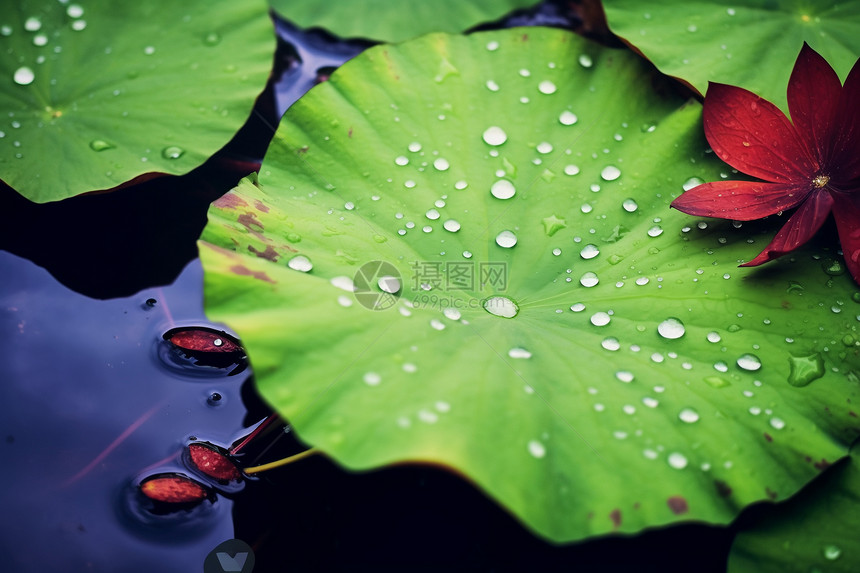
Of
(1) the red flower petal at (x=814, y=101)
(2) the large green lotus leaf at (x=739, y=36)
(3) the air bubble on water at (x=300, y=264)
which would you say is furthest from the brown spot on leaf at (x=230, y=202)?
(1) the red flower petal at (x=814, y=101)

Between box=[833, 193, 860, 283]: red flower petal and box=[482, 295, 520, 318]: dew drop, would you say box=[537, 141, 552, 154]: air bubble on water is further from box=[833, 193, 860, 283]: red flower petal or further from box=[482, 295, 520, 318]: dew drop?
box=[833, 193, 860, 283]: red flower petal

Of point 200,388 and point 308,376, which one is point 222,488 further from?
point 308,376

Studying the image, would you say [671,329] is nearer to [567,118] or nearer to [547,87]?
[567,118]

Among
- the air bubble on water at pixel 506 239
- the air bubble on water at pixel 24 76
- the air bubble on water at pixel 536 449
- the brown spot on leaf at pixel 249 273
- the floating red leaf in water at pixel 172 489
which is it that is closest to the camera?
the air bubble on water at pixel 536 449

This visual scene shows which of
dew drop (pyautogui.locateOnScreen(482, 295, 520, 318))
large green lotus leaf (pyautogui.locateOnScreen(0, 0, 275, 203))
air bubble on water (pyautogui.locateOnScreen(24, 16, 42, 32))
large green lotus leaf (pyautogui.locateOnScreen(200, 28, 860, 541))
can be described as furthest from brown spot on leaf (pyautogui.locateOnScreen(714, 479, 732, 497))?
air bubble on water (pyautogui.locateOnScreen(24, 16, 42, 32))

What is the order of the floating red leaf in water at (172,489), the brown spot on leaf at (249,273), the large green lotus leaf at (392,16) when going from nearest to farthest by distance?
the brown spot on leaf at (249,273) < the floating red leaf in water at (172,489) < the large green lotus leaf at (392,16)

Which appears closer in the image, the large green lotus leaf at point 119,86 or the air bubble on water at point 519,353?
the air bubble on water at point 519,353

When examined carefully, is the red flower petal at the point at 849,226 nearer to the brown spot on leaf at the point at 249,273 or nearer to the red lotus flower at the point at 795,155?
the red lotus flower at the point at 795,155
